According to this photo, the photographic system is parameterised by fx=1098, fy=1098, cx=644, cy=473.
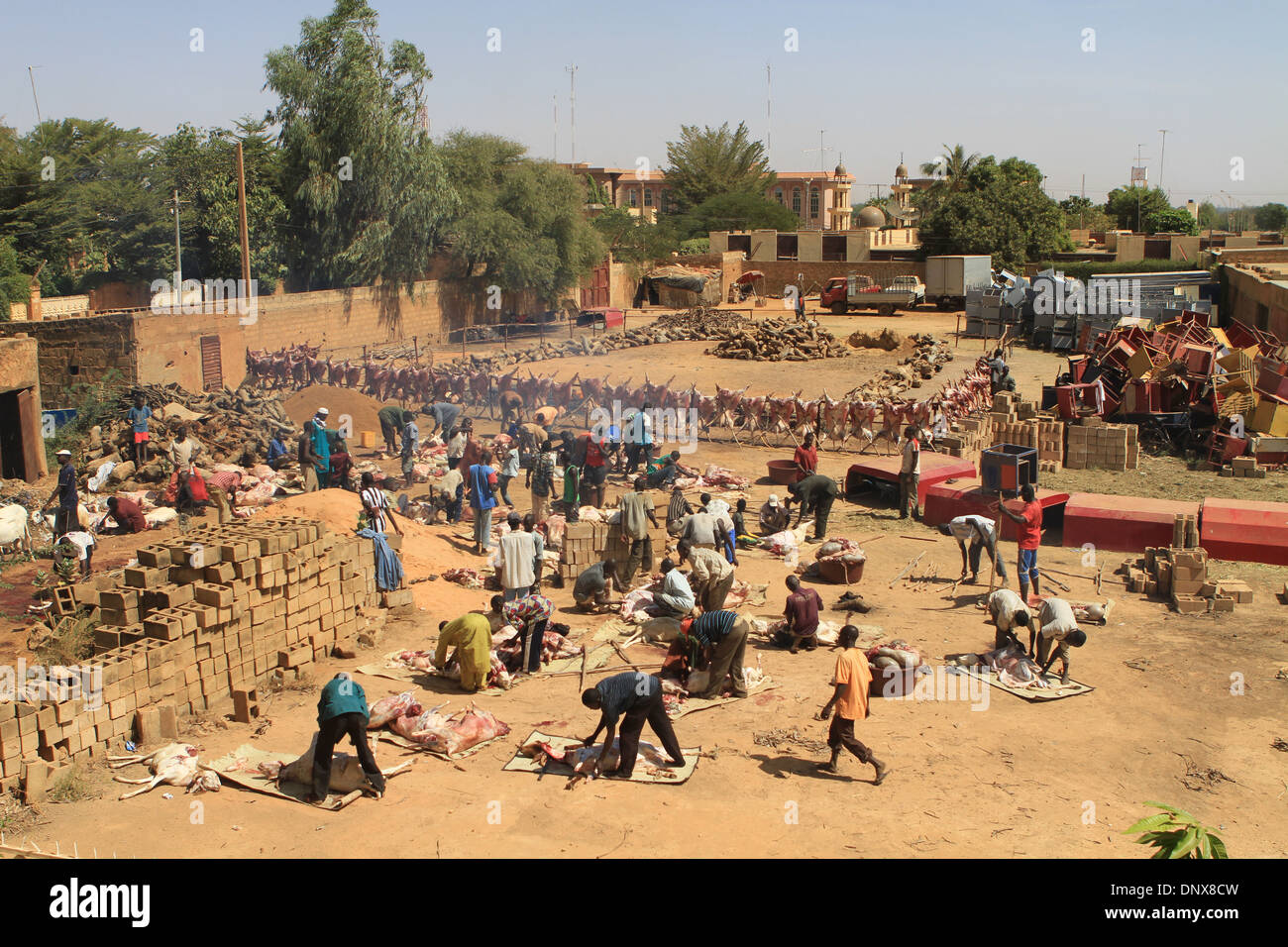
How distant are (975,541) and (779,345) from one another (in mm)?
19722

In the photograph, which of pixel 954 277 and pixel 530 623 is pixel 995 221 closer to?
pixel 954 277

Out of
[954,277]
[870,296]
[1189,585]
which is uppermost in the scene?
[954,277]

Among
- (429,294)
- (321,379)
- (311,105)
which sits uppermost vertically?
(311,105)

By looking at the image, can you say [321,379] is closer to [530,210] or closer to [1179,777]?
[530,210]

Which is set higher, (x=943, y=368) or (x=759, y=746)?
(x=943, y=368)

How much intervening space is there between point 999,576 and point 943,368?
18.3 metres

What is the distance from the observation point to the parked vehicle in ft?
139

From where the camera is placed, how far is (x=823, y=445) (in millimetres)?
20500

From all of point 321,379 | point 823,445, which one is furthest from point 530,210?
point 823,445

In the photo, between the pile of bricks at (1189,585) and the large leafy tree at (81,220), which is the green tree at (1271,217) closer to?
the large leafy tree at (81,220)

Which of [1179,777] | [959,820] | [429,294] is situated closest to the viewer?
[959,820]

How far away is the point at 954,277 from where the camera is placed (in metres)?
42.7

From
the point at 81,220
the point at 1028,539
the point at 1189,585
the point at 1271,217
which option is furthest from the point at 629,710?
the point at 1271,217

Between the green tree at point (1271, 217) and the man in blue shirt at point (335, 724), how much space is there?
108 metres
